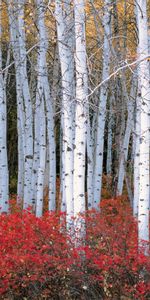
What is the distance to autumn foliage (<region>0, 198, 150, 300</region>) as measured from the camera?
8227 mm

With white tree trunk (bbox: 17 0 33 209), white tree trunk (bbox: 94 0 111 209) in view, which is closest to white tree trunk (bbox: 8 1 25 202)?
white tree trunk (bbox: 17 0 33 209)

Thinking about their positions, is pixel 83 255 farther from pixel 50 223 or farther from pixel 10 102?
pixel 10 102

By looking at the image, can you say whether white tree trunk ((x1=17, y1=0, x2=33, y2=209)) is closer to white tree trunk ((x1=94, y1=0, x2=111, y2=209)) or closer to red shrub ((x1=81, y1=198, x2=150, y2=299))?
white tree trunk ((x1=94, y1=0, x2=111, y2=209))

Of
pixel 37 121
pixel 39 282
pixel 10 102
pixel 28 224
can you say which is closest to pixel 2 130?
pixel 37 121

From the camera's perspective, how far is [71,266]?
27.9 ft

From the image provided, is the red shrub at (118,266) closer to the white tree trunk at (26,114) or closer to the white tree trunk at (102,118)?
the white tree trunk at (102,118)

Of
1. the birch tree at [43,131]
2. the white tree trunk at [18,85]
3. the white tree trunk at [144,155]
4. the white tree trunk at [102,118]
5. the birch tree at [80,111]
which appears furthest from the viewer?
the white tree trunk at [18,85]

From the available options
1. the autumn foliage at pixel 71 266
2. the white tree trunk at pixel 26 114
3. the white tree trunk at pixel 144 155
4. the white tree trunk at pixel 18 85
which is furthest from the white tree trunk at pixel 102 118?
the autumn foliage at pixel 71 266

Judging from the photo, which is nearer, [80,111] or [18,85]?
[80,111]

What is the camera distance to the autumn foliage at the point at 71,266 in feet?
27.0

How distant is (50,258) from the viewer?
8461 mm

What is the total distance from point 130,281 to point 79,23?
376cm

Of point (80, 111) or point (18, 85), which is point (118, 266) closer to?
point (80, 111)

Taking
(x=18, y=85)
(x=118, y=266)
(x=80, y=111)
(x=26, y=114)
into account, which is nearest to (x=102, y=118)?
(x=26, y=114)
